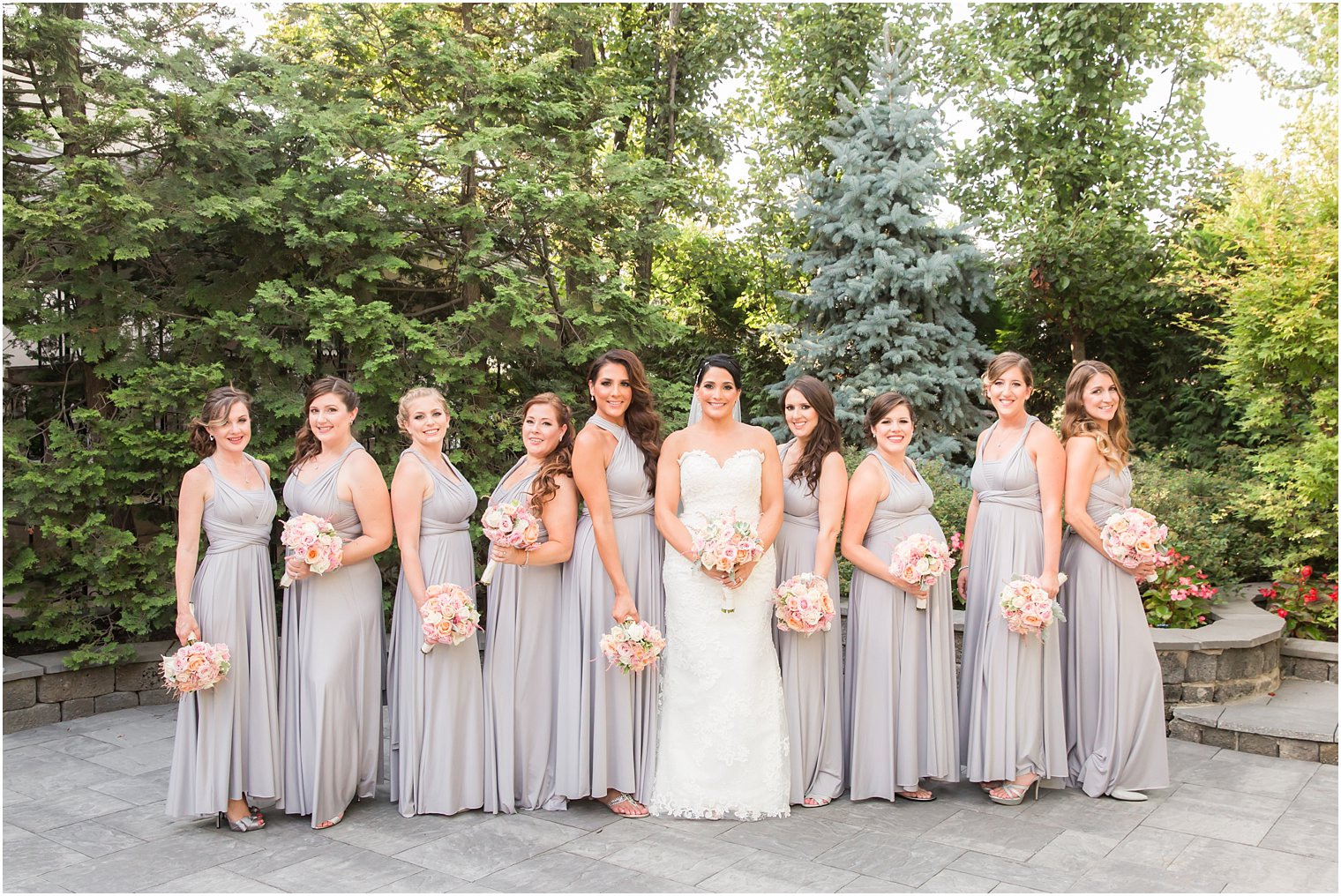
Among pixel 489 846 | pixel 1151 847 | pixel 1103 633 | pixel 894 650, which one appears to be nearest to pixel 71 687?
pixel 489 846

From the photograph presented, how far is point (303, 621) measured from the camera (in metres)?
4.93

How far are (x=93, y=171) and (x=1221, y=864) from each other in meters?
7.54

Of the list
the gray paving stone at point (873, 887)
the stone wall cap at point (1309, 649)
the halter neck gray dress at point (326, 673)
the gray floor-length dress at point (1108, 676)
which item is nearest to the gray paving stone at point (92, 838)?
the halter neck gray dress at point (326, 673)

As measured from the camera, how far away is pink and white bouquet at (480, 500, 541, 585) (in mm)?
4789

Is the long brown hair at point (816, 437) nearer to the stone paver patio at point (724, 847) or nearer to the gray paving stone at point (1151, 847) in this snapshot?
the stone paver patio at point (724, 847)

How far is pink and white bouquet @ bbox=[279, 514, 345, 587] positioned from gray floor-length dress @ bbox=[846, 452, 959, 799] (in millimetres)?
2681

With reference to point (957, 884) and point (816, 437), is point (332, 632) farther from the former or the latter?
point (957, 884)

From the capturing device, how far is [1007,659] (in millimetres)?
5105

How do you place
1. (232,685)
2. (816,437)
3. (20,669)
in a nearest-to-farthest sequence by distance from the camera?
(232,685)
(816,437)
(20,669)

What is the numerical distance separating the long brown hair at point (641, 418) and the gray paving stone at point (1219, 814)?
301 centimetres

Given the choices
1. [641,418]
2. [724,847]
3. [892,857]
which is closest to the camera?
[892,857]

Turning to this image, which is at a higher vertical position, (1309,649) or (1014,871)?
(1309,649)

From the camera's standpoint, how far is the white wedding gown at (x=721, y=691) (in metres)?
4.94

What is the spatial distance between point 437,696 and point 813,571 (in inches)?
79.0
